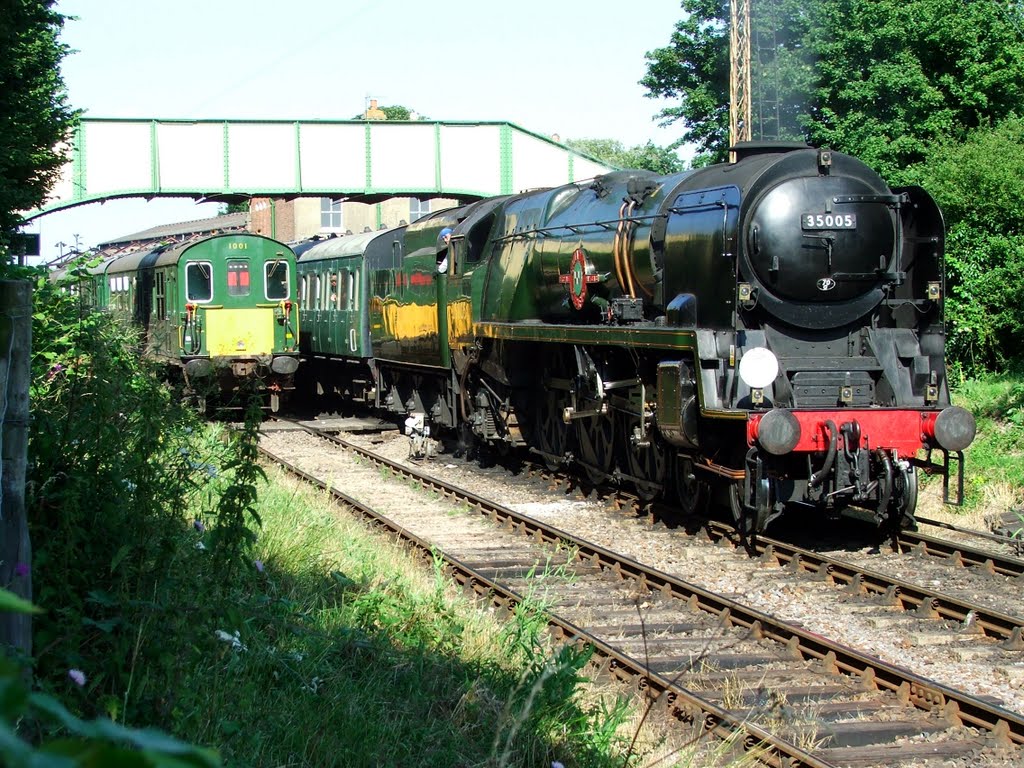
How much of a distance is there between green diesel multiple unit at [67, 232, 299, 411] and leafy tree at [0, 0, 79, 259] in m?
3.39

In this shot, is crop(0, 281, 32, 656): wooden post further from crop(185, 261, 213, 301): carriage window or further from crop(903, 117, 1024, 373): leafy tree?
crop(185, 261, 213, 301): carriage window

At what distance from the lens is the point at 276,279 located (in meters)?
23.5

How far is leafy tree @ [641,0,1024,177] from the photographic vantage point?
80.2 feet

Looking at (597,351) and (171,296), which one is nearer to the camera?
(597,351)

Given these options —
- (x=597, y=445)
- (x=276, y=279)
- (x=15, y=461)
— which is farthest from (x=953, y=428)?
(x=276, y=279)

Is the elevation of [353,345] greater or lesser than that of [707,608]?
greater

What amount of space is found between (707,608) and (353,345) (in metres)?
14.7

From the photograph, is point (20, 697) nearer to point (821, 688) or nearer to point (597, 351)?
point (821, 688)

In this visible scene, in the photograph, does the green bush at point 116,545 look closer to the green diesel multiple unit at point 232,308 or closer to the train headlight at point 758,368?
the train headlight at point 758,368

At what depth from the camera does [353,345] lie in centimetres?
2236

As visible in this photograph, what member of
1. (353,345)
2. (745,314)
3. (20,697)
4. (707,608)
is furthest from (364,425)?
(20,697)

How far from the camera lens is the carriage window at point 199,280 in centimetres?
2273

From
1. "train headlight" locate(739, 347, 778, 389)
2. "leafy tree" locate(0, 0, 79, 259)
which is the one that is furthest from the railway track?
"leafy tree" locate(0, 0, 79, 259)

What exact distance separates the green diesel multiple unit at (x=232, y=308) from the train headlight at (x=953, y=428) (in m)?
15.0
